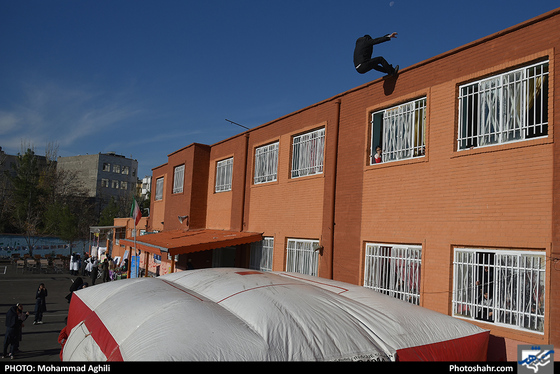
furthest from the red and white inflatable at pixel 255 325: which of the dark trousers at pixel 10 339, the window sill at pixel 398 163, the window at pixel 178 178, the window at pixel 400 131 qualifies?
the window at pixel 178 178

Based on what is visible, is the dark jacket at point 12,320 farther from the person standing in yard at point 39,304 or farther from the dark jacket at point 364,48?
the dark jacket at point 364,48

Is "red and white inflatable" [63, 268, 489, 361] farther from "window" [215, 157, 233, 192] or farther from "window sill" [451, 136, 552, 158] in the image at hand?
"window" [215, 157, 233, 192]

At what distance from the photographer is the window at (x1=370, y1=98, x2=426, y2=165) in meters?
10.2

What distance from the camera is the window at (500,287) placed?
24.8 ft

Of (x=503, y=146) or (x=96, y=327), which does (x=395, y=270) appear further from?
(x=96, y=327)

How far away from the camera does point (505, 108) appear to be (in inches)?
334

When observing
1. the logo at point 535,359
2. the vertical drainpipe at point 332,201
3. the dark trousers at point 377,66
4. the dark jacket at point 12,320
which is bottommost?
the dark jacket at point 12,320

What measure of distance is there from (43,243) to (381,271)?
39.7 m

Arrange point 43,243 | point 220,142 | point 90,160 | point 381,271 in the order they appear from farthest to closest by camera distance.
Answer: point 90,160 < point 43,243 < point 220,142 < point 381,271

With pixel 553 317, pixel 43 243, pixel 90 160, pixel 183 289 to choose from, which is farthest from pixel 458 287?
pixel 90 160

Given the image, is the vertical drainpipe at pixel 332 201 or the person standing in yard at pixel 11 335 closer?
the person standing in yard at pixel 11 335

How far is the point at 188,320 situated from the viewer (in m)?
4.73

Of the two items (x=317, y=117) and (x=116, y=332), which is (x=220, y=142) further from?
(x=116, y=332)

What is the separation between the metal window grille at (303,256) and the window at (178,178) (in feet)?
34.2
